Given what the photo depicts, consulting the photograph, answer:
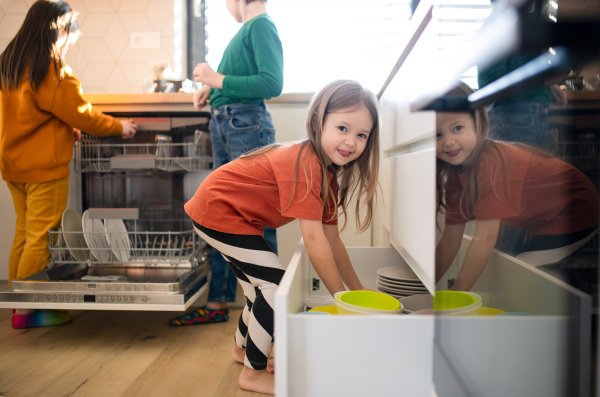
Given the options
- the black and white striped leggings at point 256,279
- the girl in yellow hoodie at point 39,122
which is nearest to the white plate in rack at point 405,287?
the black and white striped leggings at point 256,279

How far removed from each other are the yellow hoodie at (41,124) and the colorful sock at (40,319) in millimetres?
468

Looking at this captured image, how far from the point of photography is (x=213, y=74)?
1.50 meters

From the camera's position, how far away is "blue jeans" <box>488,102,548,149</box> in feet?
1.15

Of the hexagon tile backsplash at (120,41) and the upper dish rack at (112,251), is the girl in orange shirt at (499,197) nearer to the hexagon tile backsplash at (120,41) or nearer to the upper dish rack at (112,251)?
the upper dish rack at (112,251)

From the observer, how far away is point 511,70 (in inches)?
15.1

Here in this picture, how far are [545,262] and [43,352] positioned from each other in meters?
1.43

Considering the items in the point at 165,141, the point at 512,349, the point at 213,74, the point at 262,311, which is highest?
the point at 213,74

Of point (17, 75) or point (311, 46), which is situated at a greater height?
point (311, 46)

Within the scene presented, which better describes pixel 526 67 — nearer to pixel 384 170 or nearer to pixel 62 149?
pixel 384 170

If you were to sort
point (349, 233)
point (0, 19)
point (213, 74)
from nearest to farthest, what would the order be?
point (213, 74) < point (349, 233) < point (0, 19)

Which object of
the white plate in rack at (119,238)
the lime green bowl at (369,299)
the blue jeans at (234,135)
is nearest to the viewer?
the lime green bowl at (369,299)

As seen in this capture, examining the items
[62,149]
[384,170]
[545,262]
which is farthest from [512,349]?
[62,149]

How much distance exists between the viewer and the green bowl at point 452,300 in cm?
54

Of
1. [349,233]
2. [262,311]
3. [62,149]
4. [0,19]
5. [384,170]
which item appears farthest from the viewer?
[0,19]
